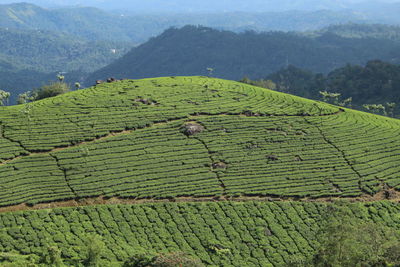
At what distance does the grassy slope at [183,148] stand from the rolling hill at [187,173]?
0.74 feet

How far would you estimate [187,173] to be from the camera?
2795 inches

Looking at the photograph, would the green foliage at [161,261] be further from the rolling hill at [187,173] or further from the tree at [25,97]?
the tree at [25,97]

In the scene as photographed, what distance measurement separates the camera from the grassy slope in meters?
66.9

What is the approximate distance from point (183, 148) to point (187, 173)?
23.6ft

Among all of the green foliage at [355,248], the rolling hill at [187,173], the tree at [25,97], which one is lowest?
the tree at [25,97]

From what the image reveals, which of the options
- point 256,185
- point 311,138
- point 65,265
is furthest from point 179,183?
point 311,138

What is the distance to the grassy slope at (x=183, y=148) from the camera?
66875 millimetres

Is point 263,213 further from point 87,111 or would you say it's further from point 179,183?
point 87,111

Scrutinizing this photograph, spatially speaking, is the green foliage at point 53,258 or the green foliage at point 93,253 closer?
the green foliage at point 53,258

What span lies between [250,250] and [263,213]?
7823 millimetres

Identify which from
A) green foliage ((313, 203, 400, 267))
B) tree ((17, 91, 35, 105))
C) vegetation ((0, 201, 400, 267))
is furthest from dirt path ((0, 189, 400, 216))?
tree ((17, 91, 35, 105))

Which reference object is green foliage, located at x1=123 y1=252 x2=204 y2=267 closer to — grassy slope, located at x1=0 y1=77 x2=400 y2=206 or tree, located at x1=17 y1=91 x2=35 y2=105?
grassy slope, located at x1=0 y1=77 x2=400 y2=206

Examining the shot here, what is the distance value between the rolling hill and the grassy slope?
0.74ft

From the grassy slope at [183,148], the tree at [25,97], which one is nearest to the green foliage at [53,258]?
the grassy slope at [183,148]
